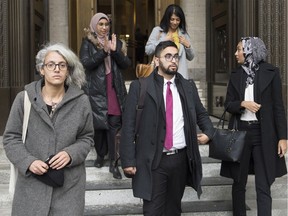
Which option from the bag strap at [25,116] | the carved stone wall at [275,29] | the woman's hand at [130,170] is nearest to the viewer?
the bag strap at [25,116]

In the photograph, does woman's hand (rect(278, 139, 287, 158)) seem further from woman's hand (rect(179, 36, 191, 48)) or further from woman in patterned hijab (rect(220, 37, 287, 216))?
woman's hand (rect(179, 36, 191, 48))

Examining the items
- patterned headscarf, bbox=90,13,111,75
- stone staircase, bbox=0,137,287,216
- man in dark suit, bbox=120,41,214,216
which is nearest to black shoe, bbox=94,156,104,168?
stone staircase, bbox=0,137,287,216

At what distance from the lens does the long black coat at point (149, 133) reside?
397cm

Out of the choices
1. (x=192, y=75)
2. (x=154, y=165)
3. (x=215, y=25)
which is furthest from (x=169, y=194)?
(x=192, y=75)

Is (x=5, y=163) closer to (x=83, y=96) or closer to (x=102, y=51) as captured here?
(x=102, y=51)

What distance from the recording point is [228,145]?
4766 millimetres

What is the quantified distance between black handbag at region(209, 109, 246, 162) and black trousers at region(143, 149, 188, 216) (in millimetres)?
709

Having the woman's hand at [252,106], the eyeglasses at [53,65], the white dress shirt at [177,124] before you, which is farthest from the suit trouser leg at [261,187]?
the eyeglasses at [53,65]

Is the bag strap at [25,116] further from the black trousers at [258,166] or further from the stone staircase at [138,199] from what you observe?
the black trousers at [258,166]

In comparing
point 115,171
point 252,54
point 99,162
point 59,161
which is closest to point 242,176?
point 252,54

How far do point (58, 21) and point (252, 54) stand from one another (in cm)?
618

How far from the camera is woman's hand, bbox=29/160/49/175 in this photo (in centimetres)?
312

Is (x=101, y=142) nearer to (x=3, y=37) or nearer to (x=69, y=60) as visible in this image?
(x=3, y=37)

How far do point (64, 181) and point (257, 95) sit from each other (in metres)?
2.43
